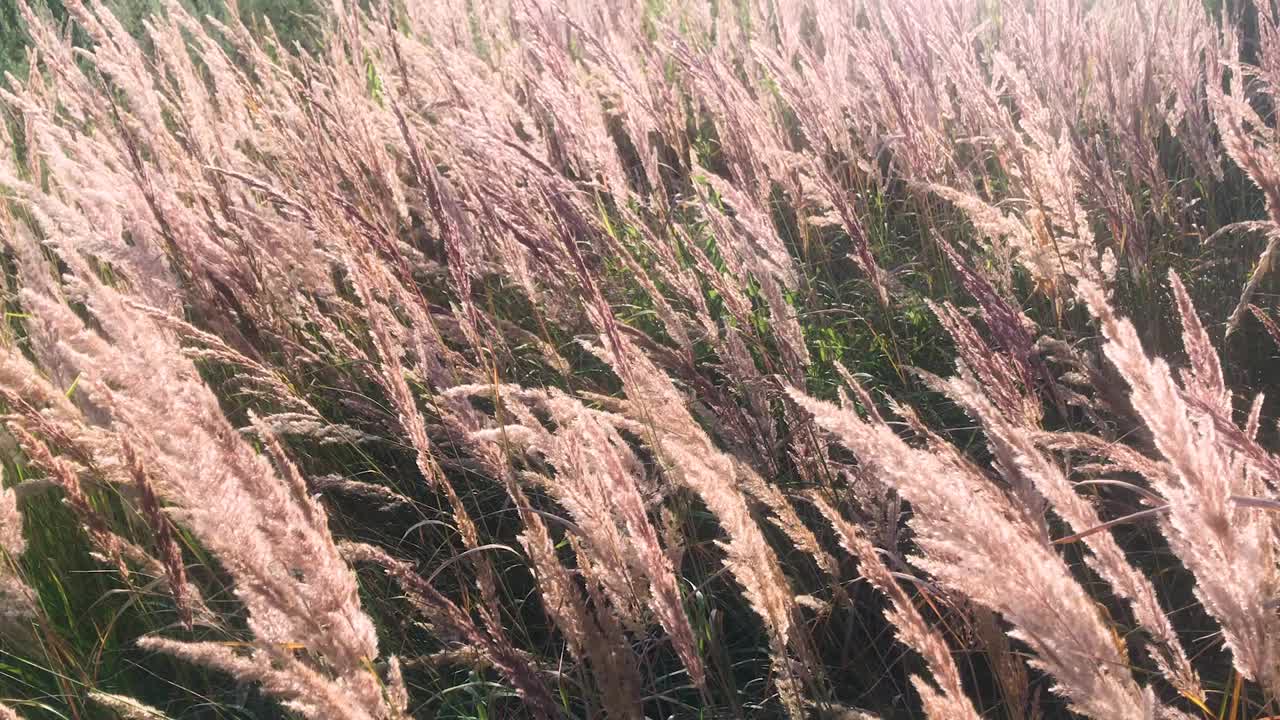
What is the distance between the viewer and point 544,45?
2.64 m

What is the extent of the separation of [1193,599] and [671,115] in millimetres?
1878

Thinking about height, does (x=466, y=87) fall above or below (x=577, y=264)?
above

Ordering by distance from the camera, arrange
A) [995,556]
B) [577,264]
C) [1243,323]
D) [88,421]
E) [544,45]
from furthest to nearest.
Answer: [544,45] < [1243,323] < [88,421] < [577,264] < [995,556]

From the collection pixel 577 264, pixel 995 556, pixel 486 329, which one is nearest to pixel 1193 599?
pixel 995 556

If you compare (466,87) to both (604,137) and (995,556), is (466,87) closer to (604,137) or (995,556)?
(604,137)

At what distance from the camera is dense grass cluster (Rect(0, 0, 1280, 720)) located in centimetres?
105

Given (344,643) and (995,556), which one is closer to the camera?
(995,556)

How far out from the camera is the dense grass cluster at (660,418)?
3.44 feet

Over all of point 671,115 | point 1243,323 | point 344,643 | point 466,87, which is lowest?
point 1243,323

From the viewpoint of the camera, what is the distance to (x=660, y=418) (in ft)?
4.81

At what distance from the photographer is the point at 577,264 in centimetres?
164

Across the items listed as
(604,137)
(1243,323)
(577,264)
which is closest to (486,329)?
(577,264)

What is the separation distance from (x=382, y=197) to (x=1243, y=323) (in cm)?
219

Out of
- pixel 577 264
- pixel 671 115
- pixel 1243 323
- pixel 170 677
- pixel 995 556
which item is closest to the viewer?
pixel 995 556
